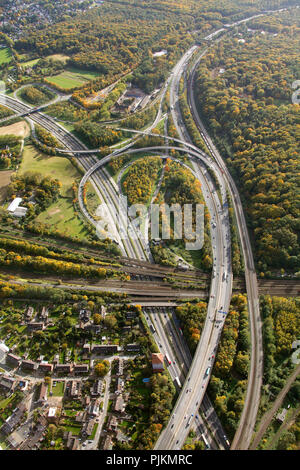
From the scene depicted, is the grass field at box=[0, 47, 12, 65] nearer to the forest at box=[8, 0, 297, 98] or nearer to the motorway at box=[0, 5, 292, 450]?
the forest at box=[8, 0, 297, 98]

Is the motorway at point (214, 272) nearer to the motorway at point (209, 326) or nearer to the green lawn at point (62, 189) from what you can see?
the motorway at point (209, 326)

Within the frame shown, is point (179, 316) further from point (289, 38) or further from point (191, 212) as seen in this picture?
point (289, 38)

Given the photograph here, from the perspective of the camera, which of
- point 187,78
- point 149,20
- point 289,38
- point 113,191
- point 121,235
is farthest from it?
point 149,20

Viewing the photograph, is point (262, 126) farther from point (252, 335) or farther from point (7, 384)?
point (7, 384)

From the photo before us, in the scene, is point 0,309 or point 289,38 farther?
point 289,38

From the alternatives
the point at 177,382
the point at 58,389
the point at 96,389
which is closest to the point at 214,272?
the point at 177,382

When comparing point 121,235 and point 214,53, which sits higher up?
point 214,53

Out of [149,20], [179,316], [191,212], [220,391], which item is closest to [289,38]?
[149,20]
